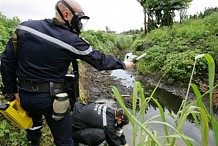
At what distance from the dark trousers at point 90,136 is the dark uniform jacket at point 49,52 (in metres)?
1.44

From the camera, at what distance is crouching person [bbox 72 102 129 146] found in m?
3.85

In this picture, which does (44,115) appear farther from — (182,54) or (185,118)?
(182,54)

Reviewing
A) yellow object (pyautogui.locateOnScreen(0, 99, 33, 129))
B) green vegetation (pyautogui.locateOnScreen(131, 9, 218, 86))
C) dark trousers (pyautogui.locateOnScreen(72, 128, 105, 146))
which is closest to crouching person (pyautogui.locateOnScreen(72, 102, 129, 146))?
dark trousers (pyautogui.locateOnScreen(72, 128, 105, 146))

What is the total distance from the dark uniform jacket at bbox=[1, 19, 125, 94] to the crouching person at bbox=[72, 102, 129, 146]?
138 cm

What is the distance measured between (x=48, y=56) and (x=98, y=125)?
5.66 feet

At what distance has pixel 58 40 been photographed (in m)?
2.54

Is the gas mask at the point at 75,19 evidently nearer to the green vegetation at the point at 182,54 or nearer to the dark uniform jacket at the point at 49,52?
the dark uniform jacket at the point at 49,52

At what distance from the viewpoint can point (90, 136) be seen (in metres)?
3.91

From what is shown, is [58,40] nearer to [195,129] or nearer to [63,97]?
[63,97]

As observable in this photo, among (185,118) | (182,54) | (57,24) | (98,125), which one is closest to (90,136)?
(98,125)

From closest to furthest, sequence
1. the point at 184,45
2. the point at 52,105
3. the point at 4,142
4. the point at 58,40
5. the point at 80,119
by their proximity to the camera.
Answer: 1. the point at 58,40
2. the point at 52,105
3. the point at 4,142
4. the point at 80,119
5. the point at 184,45

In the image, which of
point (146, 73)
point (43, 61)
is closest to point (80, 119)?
point (43, 61)

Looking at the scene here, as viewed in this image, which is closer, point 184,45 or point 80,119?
point 80,119

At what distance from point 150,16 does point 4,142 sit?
72.2ft
